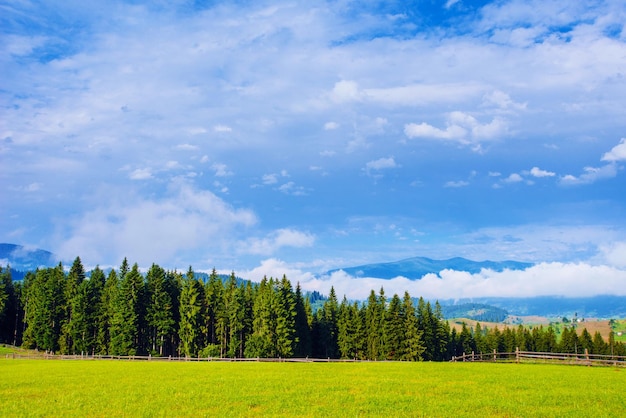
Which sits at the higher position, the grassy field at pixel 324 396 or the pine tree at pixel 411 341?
the grassy field at pixel 324 396

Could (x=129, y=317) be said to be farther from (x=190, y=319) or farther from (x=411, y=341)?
(x=411, y=341)

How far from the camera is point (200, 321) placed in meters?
100

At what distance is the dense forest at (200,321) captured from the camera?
318ft

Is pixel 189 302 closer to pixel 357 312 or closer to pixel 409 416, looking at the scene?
pixel 357 312

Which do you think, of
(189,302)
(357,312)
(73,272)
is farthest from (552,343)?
(73,272)

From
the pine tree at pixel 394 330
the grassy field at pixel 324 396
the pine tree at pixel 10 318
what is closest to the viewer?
the grassy field at pixel 324 396

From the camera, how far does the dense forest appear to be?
9700 centimetres

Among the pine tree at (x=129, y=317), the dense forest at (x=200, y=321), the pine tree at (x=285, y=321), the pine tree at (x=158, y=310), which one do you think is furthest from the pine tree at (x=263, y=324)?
the pine tree at (x=129, y=317)

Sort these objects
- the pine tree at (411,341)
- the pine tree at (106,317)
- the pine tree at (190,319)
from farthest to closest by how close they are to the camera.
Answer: the pine tree at (411,341)
the pine tree at (106,317)
the pine tree at (190,319)

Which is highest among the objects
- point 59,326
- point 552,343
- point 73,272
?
point 73,272

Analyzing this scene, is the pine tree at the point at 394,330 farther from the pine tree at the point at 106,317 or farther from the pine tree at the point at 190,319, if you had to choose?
the pine tree at the point at 106,317

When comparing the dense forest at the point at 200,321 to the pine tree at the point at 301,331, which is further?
the pine tree at the point at 301,331

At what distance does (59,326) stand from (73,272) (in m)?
11.8

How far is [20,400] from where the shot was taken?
27.9m
